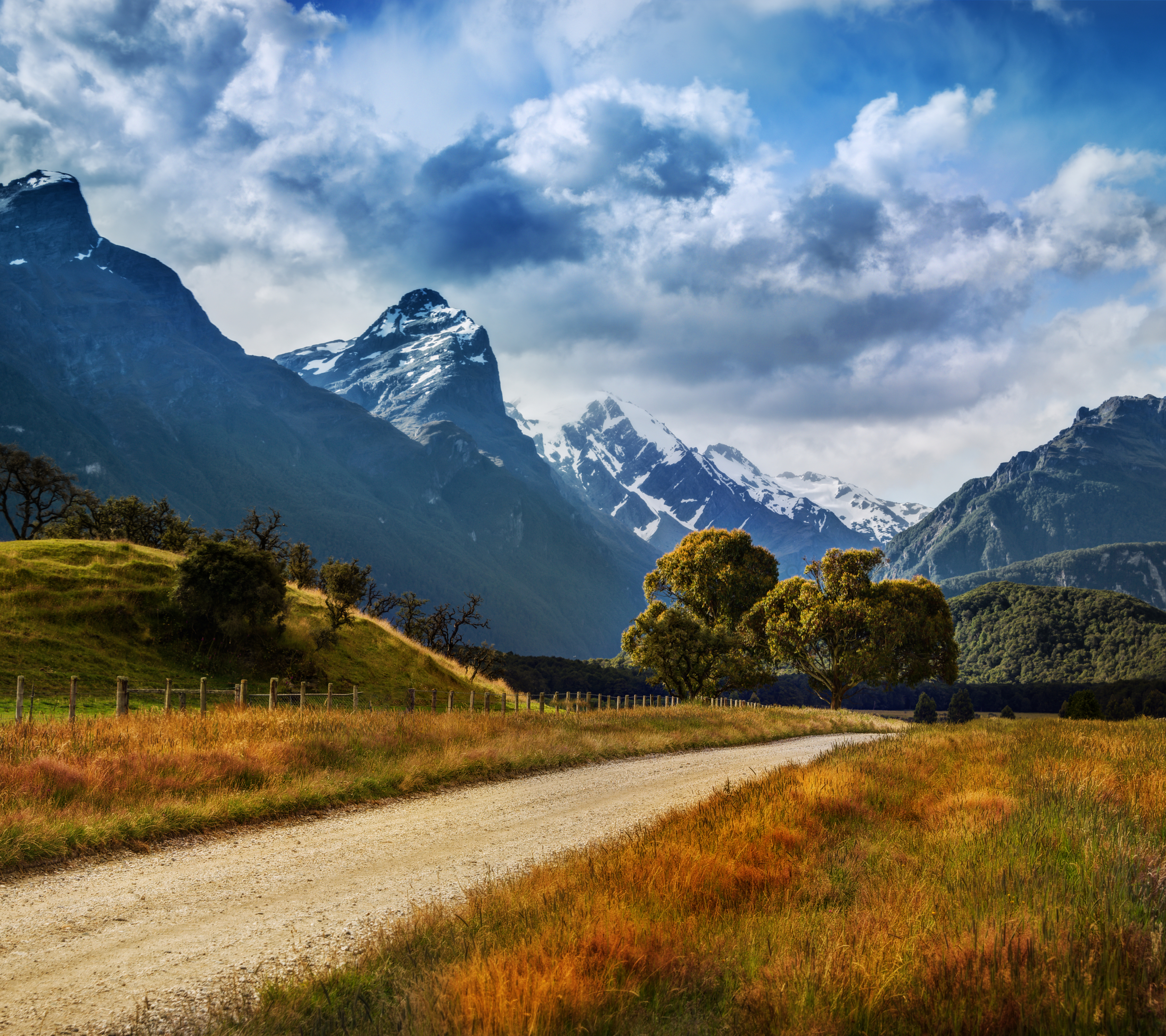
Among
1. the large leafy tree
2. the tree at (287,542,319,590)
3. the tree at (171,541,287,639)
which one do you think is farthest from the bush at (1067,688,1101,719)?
the tree at (287,542,319,590)

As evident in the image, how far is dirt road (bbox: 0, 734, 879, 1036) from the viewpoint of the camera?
5.84 m

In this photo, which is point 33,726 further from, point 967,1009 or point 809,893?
point 967,1009

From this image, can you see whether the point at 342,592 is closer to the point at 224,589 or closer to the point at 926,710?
the point at 224,589

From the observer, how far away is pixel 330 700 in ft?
83.7

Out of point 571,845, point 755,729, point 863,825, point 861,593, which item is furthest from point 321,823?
point 861,593

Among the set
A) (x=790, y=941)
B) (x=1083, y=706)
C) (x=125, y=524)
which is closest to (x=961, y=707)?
(x=1083, y=706)

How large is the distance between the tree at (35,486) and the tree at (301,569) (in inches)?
770

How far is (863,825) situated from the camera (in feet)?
34.0

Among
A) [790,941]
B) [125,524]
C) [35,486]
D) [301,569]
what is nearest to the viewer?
[790,941]

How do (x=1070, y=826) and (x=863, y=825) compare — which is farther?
(x=863, y=825)

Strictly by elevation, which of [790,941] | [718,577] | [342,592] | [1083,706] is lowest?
[1083,706]

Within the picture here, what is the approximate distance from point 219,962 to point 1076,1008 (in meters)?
6.30

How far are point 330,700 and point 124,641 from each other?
20.1 meters

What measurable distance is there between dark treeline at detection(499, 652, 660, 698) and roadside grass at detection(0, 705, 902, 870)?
82.9 metres
